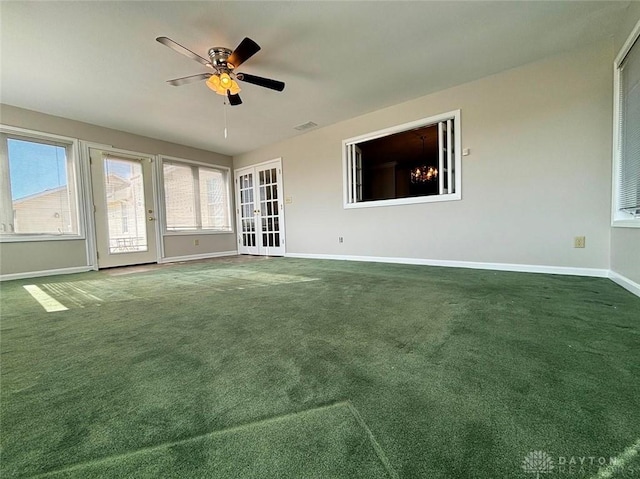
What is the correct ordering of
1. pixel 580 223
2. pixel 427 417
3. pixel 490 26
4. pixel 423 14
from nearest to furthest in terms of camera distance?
pixel 427 417, pixel 423 14, pixel 490 26, pixel 580 223

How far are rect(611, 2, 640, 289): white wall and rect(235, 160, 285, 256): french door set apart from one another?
4998 mm

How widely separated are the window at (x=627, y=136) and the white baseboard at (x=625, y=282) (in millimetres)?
490

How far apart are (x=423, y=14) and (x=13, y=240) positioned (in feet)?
19.1

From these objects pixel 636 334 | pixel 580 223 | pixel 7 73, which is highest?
pixel 7 73

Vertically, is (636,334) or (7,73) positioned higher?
(7,73)

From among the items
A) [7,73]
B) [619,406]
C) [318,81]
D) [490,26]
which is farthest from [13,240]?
[490,26]

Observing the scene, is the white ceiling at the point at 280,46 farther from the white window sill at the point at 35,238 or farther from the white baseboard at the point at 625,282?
the white baseboard at the point at 625,282

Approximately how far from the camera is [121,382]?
3.54 ft

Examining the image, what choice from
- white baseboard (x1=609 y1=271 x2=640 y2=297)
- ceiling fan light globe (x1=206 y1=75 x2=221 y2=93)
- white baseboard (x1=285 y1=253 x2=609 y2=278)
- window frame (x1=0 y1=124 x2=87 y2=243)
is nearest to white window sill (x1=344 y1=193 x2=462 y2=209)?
white baseboard (x1=285 y1=253 x2=609 y2=278)

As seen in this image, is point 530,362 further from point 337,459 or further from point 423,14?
point 423,14

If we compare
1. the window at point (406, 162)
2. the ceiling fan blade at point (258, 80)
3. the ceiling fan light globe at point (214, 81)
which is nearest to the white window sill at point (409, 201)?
the window at point (406, 162)

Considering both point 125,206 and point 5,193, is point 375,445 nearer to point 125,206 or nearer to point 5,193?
point 5,193

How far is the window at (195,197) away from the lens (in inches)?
219

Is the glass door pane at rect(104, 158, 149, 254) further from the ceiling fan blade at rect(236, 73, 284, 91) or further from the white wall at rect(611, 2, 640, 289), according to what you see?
the white wall at rect(611, 2, 640, 289)
